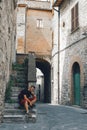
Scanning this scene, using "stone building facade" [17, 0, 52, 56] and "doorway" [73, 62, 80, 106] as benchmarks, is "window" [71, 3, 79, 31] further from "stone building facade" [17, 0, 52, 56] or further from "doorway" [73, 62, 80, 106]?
"stone building facade" [17, 0, 52, 56]

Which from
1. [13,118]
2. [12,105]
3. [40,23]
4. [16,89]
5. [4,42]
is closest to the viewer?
[13,118]

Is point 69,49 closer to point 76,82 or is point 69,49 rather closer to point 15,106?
point 76,82

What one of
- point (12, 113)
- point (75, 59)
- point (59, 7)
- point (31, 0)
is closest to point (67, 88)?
point (75, 59)

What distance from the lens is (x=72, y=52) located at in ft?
46.4

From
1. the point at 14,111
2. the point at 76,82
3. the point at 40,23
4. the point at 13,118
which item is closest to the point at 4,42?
the point at 14,111

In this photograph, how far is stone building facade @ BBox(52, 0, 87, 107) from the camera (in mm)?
12562

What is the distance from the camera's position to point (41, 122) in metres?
7.50

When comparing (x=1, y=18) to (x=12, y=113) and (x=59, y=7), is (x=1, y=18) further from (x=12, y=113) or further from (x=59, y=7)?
(x=59, y=7)

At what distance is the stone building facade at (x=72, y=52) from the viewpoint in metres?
12.6

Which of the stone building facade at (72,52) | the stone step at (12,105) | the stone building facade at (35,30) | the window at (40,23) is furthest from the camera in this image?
the window at (40,23)

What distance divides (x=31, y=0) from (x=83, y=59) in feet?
36.9

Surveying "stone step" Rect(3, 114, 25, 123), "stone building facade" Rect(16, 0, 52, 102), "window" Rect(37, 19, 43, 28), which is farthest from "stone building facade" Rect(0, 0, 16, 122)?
"window" Rect(37, 19, 43, 28)

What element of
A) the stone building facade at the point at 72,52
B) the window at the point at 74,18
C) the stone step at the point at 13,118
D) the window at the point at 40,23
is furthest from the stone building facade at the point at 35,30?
the stone step at the point at 13,118

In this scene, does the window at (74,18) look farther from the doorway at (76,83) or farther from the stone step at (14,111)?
the stone step at (14,111)
